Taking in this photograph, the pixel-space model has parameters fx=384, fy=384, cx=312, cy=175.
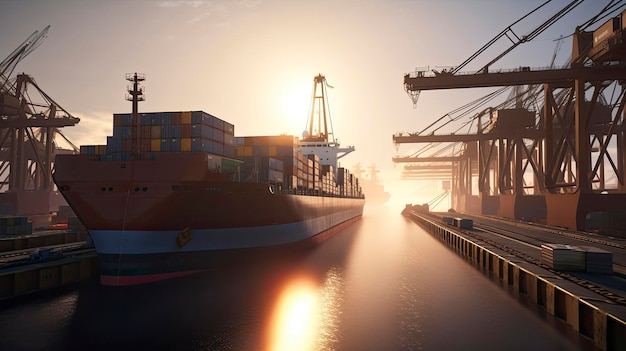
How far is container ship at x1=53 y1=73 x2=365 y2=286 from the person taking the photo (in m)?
19.7

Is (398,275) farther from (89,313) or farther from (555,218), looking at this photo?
(555,218)

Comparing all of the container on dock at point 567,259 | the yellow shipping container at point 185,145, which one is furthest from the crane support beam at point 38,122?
the container on dock at point 567,259

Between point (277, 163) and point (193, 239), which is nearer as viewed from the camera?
point (193, 239)

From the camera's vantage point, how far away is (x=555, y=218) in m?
42.6

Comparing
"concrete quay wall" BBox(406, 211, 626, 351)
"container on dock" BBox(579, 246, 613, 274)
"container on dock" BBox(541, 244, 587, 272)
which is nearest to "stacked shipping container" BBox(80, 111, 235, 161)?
"concrete quay wall" BBox(406, 211, 626, 351)

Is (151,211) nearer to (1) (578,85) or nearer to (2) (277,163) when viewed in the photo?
(2) (277,163)

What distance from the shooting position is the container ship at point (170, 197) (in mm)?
19734

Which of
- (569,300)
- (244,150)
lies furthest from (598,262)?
(244,150)

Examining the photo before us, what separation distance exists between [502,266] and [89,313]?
21926 millimetres

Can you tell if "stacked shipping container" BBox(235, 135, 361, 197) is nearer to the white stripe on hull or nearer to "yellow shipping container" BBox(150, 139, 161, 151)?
the white stripe on hull

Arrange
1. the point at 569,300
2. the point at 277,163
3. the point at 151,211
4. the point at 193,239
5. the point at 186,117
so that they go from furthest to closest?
1. the point at 277,163
2. the point at 186,117
3. the point at 193,239
4. the point at 151,211
5. the point at 569,300

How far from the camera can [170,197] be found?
19797mm

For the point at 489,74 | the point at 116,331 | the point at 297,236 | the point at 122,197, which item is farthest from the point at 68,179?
the point at 489,74

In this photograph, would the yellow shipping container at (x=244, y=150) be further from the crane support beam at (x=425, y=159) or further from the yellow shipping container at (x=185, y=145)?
the crane support beam at (x=425, y=159)
